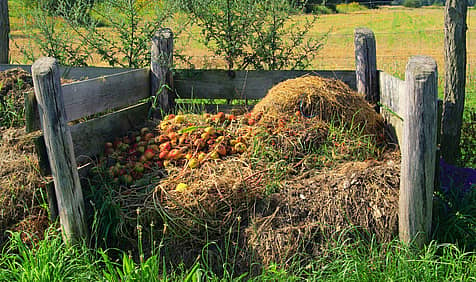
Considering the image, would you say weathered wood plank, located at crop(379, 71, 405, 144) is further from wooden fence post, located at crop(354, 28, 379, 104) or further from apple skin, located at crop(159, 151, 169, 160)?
apple skin, located at crop(159, 151, 169, 160)

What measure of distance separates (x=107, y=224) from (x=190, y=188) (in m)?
0.77

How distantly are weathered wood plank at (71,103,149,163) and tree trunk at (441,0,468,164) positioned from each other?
10.5 feet

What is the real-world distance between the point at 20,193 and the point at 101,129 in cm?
93

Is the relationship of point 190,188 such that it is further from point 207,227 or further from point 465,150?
point 465,150

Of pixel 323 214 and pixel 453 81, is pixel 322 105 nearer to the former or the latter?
pixel 323 214

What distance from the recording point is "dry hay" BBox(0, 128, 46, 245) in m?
4.34

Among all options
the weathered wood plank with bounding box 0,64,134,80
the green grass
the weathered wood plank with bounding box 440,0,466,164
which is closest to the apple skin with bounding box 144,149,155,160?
the green grass

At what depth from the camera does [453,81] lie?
5324mm

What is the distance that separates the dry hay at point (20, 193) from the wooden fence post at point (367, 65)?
3.26m

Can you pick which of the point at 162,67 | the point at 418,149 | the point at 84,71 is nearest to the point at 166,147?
the point at 162,67

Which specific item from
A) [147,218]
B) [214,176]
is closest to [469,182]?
[214,176]

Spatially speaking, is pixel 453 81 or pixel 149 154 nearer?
pixel 149 154

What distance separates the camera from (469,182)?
15.9ft

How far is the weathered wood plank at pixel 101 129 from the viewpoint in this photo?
4.60 meters
